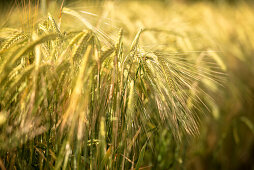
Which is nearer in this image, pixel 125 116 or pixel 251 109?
pixel 125 116

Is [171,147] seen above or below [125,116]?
below

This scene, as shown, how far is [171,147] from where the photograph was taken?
1.06 meters

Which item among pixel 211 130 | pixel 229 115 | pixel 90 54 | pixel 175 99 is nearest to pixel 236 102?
pixel 229 115

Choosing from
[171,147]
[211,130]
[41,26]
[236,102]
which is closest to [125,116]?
[41,26]

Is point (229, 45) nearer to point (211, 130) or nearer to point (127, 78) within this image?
point (211, 130)

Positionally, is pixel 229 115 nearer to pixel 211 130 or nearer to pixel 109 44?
pixel 211 130

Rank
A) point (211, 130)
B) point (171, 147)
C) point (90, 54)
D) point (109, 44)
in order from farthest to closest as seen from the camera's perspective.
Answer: point (211, 130) < point (171, 147) < point (109, 44) < point (90, 54)

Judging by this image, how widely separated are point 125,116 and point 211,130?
102cm

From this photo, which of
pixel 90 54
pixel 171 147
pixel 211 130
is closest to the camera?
pixel 90 54

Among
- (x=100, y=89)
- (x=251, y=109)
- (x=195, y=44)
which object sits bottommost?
(x=251, y=109)

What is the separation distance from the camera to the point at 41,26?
0.64m

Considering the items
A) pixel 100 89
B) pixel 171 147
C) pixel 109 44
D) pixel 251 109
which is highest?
pixel 109 44

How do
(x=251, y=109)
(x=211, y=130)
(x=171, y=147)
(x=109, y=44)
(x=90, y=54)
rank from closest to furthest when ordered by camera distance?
(x=90, y=54)
(x=109, y=44)
(x=171, y=147)
(x=211, y=130)
(x=251, y=109)

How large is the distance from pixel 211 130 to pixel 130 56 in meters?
1.04
